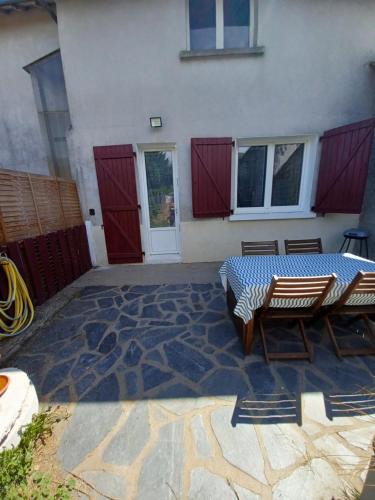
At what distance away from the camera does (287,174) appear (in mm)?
4059

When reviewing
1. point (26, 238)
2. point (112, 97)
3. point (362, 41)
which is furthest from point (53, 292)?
point (362, 41)

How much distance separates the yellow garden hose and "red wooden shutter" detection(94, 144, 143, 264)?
1.95 meters

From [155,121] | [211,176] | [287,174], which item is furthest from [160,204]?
Result: [287,174]

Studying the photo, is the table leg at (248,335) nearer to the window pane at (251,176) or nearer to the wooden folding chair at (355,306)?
the wooden folding chair at (355,306)

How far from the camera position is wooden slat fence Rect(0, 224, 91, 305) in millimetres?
2563

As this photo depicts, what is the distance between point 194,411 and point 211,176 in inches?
141

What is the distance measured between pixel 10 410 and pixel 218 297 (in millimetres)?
2351

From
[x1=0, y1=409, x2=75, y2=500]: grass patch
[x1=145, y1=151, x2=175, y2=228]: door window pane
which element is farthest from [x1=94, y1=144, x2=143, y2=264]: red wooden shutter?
[x1=0, y1=409, x2=75, y2=500]: grass patch

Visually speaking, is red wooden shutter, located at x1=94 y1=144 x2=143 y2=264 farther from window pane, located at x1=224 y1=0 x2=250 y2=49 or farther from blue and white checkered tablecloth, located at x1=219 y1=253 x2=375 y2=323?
window pane, located at x1=224 y1=0 x2=250 y2=49

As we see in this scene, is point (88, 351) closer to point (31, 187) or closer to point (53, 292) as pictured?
point (53, 292)

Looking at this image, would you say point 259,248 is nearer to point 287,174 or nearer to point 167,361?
point 167,361

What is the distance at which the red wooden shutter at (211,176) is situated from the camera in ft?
12.2

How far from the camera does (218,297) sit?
2936mm

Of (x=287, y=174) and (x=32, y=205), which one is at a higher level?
(x=287, y=174)
